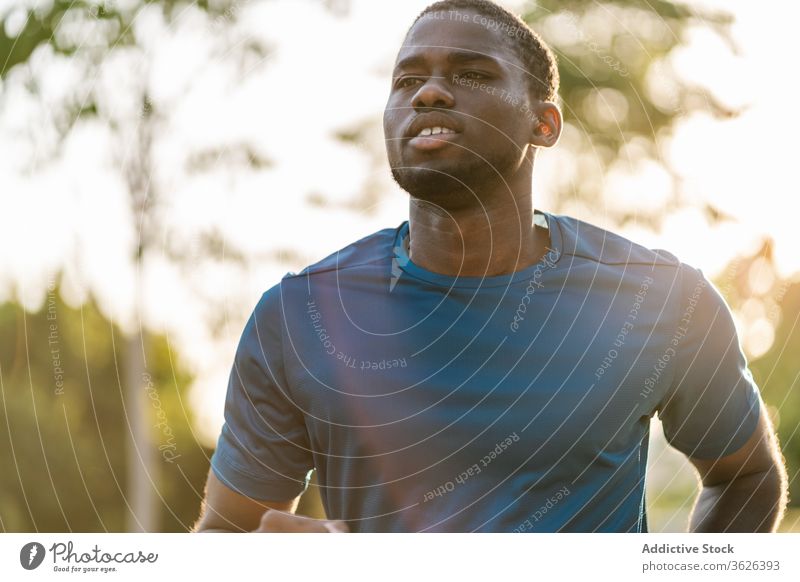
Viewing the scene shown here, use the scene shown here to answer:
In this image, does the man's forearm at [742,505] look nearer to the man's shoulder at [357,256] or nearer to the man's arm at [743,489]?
the man's arm at [743,489]

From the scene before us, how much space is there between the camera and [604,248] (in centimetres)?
179

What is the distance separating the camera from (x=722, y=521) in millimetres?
1747

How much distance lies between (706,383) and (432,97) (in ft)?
2.37

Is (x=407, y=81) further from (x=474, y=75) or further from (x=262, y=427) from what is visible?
(x=262, y=427)

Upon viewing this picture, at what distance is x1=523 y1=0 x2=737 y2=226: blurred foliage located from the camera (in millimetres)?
2305

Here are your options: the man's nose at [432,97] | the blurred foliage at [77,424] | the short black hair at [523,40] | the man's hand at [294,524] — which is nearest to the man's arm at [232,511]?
the man's hand at [294,524]

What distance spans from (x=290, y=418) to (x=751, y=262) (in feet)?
4.03

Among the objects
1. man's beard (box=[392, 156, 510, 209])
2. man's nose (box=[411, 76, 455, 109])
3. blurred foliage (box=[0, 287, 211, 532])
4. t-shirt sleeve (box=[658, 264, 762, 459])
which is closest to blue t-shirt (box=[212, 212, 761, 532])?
t-shirt sleeve (box=[658, 264, 762, 459])

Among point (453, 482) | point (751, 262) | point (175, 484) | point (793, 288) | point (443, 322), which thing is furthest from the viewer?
point (175, 484)

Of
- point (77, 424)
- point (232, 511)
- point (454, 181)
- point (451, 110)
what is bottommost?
point (77, 424)

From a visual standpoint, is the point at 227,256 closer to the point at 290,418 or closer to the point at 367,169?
the point at 367,169

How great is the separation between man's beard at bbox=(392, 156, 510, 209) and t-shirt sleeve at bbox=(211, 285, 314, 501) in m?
0.35

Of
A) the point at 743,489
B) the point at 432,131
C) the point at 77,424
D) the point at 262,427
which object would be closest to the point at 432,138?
the point at 432,131
